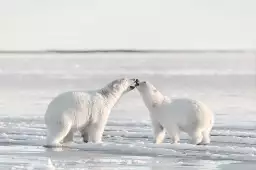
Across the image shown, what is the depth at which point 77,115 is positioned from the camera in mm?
13180

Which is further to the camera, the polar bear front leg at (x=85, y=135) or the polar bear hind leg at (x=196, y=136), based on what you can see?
the polar bear front leg at (x=85, y=135)

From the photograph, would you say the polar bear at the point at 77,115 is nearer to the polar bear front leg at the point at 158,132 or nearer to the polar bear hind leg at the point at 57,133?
the polar bear hind leg at the point at 57,133

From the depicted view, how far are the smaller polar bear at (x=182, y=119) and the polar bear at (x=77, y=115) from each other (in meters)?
0.87

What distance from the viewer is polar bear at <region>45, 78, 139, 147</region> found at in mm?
13055

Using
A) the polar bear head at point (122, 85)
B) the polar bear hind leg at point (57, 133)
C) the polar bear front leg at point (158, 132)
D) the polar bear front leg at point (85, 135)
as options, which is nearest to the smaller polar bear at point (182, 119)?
the polar bear front leg at point (158, 132)

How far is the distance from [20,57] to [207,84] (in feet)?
96.9

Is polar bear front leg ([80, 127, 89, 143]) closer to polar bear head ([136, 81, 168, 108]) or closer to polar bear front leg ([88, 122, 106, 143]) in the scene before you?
polar bear front leg ([88, 122, 106, 143])

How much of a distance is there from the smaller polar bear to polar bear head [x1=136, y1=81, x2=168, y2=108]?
0.08 feet

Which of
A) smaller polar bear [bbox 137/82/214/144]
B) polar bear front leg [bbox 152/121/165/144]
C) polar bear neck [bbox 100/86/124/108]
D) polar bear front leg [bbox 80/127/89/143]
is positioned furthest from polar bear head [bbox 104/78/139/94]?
polar bear front leg [bbox 80/127/89/143]

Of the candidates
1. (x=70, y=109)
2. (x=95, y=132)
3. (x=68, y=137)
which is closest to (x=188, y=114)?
(x=95, y=132)

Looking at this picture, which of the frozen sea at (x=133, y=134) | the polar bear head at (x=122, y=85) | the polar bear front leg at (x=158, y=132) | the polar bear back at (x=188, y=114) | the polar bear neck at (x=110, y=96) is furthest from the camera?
the polar bear head at (x=122, y=85)

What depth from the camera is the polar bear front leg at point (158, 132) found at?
13719 mm

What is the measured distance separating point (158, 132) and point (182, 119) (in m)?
0.63

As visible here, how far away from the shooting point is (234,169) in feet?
34.4
